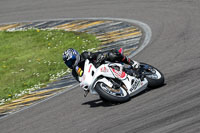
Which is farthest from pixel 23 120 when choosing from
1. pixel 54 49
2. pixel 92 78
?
pixel 54 49

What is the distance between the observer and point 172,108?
27.1 feet

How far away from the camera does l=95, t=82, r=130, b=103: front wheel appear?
9328 mm

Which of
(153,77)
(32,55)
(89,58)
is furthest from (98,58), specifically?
(32,55)

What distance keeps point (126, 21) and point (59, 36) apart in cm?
291

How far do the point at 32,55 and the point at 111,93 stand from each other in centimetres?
821

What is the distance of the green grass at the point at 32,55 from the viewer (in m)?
14.5

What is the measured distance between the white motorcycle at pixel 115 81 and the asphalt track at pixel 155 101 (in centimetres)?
20

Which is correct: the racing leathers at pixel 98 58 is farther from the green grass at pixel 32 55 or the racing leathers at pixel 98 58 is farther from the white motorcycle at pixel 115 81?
the green grass at pixel 32 55

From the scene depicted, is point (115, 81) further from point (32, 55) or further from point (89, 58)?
point (32, 55)

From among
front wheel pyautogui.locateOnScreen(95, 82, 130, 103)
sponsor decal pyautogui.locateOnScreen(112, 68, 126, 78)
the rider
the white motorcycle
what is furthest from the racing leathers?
front wheel pyautogui.locateOnScreen(95, 82, 130, 103)

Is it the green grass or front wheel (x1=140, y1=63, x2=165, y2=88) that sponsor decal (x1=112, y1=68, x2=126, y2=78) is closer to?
front wheel (x1=140, y1=63, x2=165, y2=88)

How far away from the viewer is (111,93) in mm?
9445

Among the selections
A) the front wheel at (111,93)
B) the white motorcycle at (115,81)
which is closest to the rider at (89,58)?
the white motorcycle at (115,81)

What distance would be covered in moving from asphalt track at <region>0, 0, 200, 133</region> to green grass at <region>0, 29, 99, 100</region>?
7.57 feet
